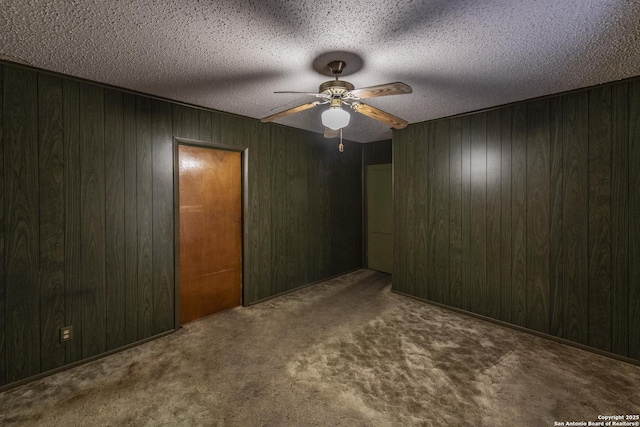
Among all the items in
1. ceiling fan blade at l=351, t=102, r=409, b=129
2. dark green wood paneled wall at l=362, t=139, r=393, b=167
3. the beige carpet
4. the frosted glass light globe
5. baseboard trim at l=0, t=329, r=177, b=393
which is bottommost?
the beige carpet

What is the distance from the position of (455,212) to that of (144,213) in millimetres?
3434

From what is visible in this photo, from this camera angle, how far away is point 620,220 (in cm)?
252

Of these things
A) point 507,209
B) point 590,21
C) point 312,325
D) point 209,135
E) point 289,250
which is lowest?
point 312,325

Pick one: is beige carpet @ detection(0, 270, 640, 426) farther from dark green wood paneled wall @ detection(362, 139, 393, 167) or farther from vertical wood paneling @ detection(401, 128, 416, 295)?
dark green wood paneled wall @ detection(362, 139, 393, 167)

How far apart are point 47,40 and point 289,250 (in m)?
3.11

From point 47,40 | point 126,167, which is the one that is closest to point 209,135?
point 126,167

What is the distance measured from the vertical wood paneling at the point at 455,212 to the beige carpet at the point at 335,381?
523 millimetres

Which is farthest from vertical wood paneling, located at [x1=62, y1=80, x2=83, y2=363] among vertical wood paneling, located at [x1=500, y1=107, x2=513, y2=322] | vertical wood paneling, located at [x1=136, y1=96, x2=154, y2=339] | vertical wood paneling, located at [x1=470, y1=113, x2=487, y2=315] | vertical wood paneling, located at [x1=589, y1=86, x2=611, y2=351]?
vertical wood paneling, located at [x1=589, y1=86, x2=611, y2=351]

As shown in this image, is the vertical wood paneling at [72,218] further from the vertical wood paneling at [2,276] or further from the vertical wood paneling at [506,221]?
the vertical wood paneling at [506,221]

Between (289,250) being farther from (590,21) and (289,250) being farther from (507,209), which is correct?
(590,21)

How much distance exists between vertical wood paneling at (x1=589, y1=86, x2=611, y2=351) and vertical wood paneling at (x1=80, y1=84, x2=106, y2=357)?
14.3 feet

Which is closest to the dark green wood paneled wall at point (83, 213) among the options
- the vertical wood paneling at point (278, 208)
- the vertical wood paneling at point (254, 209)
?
the vertical wood paneling at point (254, 209)

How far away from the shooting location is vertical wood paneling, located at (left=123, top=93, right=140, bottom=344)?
268 centimetres

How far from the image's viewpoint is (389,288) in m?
4.39
